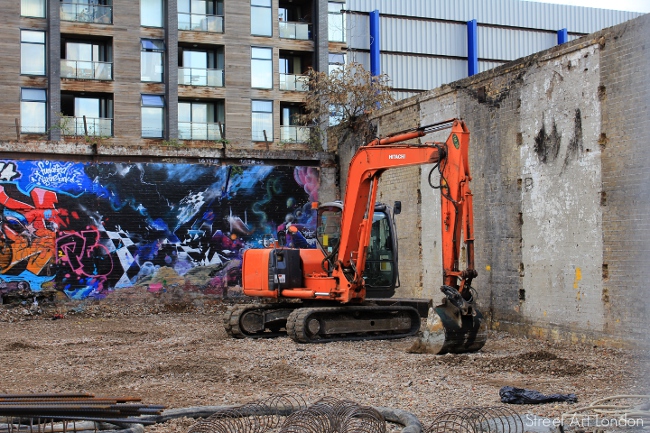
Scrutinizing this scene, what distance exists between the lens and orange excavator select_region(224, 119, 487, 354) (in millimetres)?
11852

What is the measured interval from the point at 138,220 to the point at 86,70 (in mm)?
18240

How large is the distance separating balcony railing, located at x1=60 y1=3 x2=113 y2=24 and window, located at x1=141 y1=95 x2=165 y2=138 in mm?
3919

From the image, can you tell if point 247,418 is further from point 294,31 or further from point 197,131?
point 294,31

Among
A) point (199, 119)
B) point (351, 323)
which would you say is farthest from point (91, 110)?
point (351, 323)

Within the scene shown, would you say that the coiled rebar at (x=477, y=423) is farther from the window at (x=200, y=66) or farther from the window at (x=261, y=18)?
the window at (x=261, y=18)

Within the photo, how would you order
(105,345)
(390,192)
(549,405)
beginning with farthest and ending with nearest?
(390,192), (105,345), (549,405)

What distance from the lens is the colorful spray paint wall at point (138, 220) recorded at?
62.5ft

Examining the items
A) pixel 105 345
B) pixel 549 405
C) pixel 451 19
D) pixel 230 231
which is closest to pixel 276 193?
pixel 230 231

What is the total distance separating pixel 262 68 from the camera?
39344 mm

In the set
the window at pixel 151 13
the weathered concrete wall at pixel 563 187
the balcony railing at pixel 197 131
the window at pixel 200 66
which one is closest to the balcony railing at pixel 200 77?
the window at pixel 200 66

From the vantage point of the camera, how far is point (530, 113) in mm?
14445

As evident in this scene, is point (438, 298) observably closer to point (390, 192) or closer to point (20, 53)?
point (390, 192)

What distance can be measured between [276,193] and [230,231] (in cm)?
162

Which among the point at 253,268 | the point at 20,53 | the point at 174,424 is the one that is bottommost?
the point at 174,424
